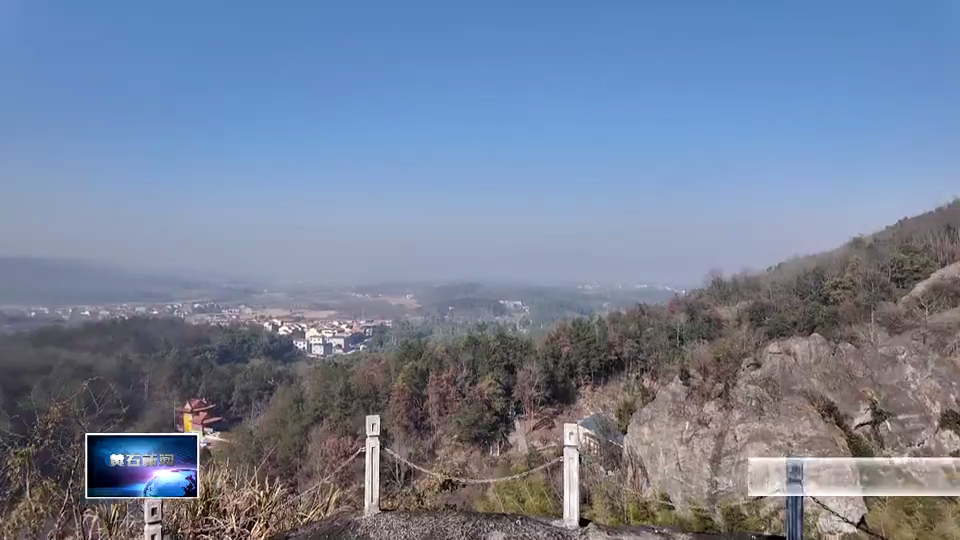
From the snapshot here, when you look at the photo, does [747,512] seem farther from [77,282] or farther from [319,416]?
[77,282]

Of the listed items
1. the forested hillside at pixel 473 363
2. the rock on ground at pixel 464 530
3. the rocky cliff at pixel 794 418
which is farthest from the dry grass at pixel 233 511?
the rocky cliff at pixel 794 418

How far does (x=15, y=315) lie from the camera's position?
1819 centimetres

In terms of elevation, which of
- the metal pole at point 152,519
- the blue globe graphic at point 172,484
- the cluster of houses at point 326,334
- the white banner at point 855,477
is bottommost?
the cluster of houses at point 326,334

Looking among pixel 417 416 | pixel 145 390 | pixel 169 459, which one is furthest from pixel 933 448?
pixel 417 416

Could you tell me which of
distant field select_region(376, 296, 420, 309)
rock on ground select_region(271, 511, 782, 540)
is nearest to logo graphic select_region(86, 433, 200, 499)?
rock on ground select_region(271, 511, 782, 540)

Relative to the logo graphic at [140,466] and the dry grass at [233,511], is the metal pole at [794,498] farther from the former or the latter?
the dry grass at [233,511]

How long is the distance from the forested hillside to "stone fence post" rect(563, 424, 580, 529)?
266 cm

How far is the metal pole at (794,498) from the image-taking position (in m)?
2.91

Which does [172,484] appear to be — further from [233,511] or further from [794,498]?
[794,498]

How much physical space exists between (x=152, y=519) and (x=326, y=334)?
37.3 m

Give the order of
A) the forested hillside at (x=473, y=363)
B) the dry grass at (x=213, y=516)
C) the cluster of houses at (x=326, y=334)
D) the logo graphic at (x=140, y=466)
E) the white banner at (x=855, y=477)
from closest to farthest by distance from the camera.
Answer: the white banner at (x=855, y=477) → the logo graphic at (x=140, y=466) → the dry grass at (x=213, y=516) → the forested hillside at (x=473, y=363) → the cluster of houses at (x=326, y=334)

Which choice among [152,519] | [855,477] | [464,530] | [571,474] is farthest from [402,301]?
[855,477]

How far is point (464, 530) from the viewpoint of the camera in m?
5.11

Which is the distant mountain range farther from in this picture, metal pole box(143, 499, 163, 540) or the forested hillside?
metal pole box(143, 499, 163, 540)
